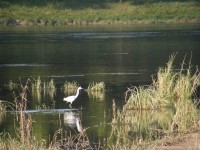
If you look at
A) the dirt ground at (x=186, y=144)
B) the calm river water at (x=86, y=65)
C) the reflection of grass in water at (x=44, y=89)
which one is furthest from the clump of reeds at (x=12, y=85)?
the dirt ground at (x=186, y=144)

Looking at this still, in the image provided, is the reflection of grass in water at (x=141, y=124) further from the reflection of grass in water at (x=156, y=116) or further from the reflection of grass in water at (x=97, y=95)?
the reflection of grass in water at (x=97, y=95)

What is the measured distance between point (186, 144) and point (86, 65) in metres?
28.6

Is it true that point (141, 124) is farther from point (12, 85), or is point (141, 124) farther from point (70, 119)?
point (12, 85)

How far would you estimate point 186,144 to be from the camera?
52.7ft

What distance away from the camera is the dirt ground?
15480 millimetres

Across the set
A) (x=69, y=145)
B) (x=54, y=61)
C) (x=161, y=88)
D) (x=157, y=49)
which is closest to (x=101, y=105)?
(x=161, y=88)

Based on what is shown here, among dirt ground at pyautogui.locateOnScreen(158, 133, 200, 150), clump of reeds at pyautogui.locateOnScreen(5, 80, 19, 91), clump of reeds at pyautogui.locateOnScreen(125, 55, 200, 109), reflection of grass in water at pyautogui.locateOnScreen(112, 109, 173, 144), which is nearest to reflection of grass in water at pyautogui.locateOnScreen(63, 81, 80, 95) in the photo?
clump of reeds at pyautogui.locateOnScreen(5, 80, 19, 91)

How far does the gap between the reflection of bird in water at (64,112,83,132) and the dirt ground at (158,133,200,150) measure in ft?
14.6

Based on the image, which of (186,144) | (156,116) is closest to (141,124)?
(156,116)

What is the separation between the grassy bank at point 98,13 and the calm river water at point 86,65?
23.1 meters

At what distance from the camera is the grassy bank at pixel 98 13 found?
332ft

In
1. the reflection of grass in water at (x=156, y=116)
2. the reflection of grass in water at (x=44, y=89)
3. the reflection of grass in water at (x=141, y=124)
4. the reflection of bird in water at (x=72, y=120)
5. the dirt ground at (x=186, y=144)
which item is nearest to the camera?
the dirt ground at (x=186, y=144)

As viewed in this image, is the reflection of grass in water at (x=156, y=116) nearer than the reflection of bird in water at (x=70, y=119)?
Yes

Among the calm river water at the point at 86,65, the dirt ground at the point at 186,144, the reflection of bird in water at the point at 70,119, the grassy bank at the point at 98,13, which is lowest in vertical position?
the grassy bank at the point at 98,13
